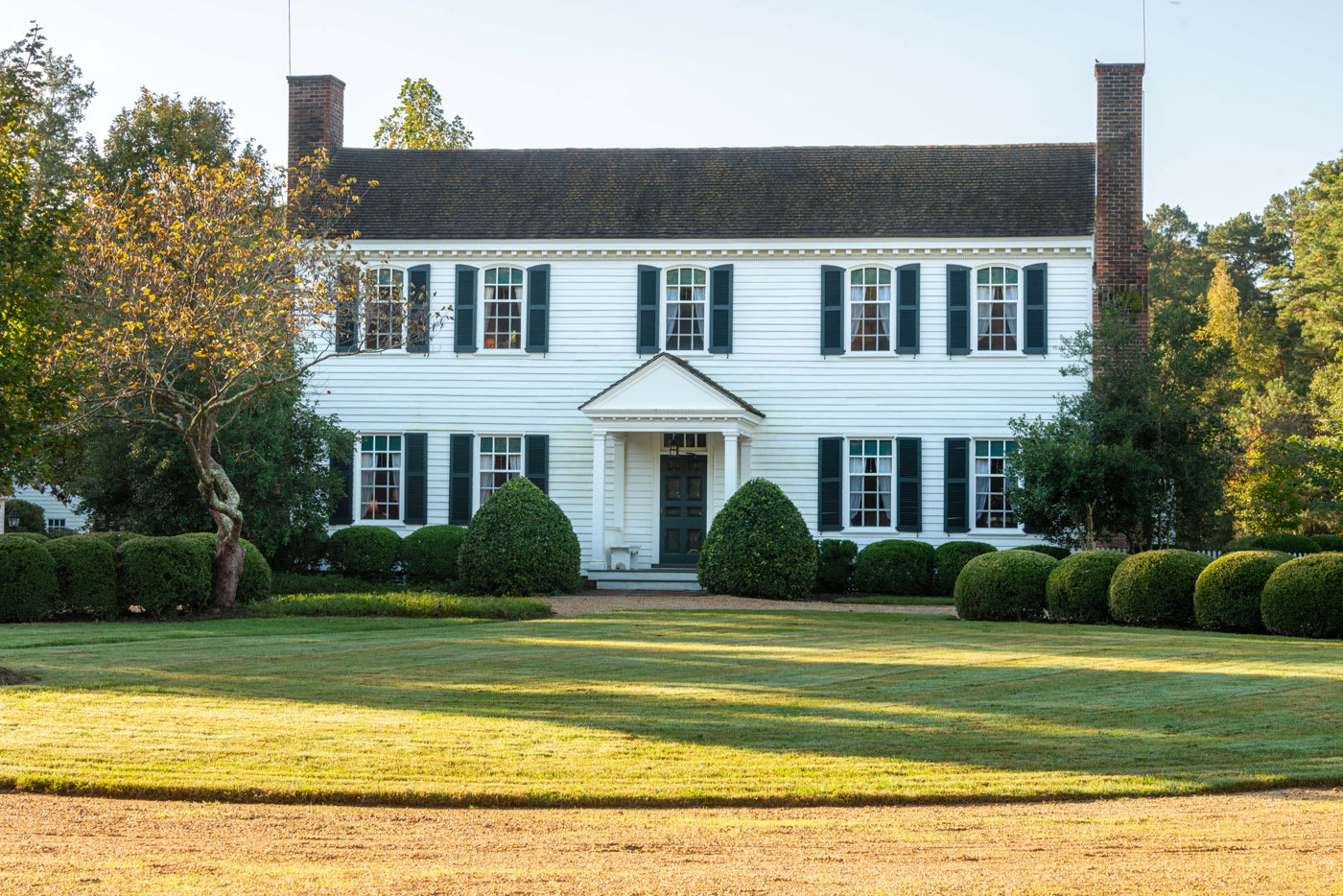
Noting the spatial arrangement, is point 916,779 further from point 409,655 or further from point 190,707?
point 409,655

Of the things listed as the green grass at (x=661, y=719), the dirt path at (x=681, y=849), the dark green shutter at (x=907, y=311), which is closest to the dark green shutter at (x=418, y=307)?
the dark green shutter at (x=907, y=311)

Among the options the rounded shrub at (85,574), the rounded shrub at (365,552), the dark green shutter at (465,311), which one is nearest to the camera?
the rounded shrub at (85,574)

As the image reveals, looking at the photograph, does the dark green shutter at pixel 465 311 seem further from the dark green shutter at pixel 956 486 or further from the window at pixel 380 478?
the dark green shutter at pixel 956 486

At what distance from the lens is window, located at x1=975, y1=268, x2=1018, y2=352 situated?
25.1m

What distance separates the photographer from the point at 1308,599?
1648cm

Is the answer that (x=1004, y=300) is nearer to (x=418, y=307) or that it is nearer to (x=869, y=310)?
(x=869, y=310)

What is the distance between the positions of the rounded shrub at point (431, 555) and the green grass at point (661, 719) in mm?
8689

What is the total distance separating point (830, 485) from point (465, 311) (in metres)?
8.04

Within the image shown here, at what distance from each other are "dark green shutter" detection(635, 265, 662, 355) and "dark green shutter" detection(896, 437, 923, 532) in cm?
534

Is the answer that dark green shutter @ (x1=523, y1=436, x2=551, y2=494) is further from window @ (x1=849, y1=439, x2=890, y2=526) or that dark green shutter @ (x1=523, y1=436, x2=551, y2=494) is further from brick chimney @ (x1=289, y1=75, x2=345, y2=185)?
brick chimney @ (x1=289, y1=75, x2=345, y2=185)

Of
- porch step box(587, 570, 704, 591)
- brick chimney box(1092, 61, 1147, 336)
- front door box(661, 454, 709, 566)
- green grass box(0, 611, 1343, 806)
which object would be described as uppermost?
brick chimney box(1092, 61, 1147, 336)

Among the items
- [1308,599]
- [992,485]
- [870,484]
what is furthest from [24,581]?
[1308,599]

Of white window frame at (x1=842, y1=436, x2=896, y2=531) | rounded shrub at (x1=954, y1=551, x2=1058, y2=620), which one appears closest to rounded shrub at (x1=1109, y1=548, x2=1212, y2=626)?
rounded shrub at (x1=954, y1=551, x2=1058, y2=620)

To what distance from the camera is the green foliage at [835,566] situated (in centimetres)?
2398
